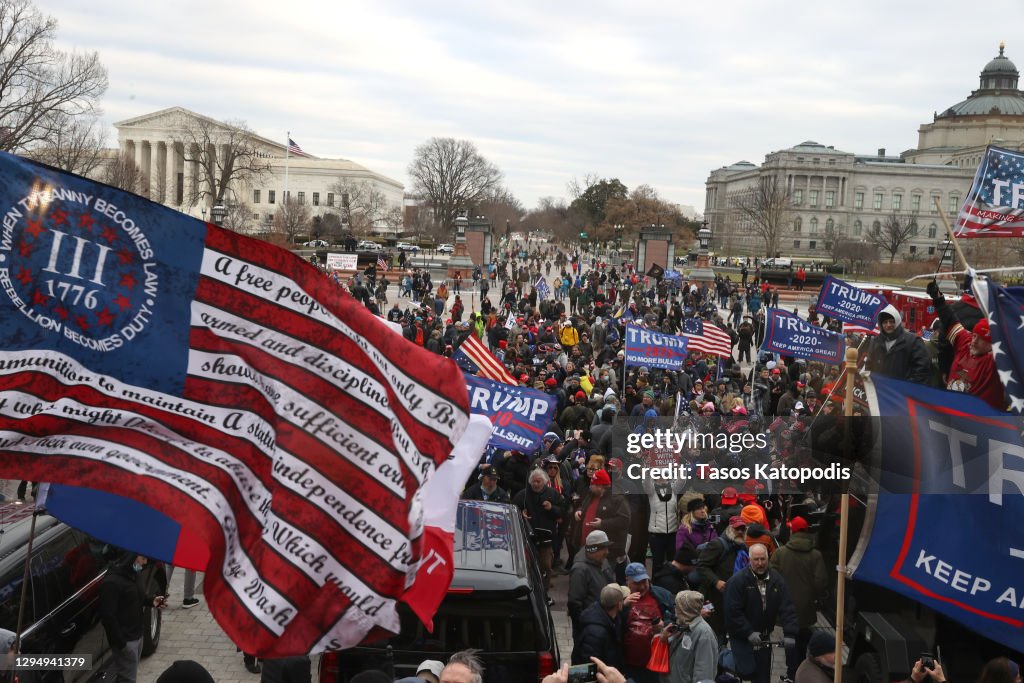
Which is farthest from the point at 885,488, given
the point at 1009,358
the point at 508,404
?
the point at 508,404

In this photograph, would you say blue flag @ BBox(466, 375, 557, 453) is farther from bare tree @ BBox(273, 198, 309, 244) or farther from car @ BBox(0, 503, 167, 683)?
bare tree @ BBox(273, 198, 309, 244)

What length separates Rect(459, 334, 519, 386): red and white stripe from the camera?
1357 centimetres

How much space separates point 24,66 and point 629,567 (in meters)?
36.0

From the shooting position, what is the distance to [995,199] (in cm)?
1298

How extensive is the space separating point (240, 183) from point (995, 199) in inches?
4501

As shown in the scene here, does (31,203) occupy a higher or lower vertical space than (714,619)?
higher

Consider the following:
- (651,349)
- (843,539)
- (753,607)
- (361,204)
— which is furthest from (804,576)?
(361,204)

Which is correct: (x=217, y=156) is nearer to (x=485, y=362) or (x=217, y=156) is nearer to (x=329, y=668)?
(x=485, y=362)

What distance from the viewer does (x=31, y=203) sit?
12.5ft

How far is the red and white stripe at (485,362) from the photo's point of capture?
1357cm

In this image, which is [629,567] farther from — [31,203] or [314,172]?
[314,172]

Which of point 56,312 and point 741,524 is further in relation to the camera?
point 741,524

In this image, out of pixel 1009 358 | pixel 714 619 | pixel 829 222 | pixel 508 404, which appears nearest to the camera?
pixel 1009 358

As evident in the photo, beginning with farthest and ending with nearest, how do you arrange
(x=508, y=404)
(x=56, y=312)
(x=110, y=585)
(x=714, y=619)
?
1. (x=508, y=404)
2. (x=714, y=619)
3. (x=110, y=585)
4. (x=56, y=312)
